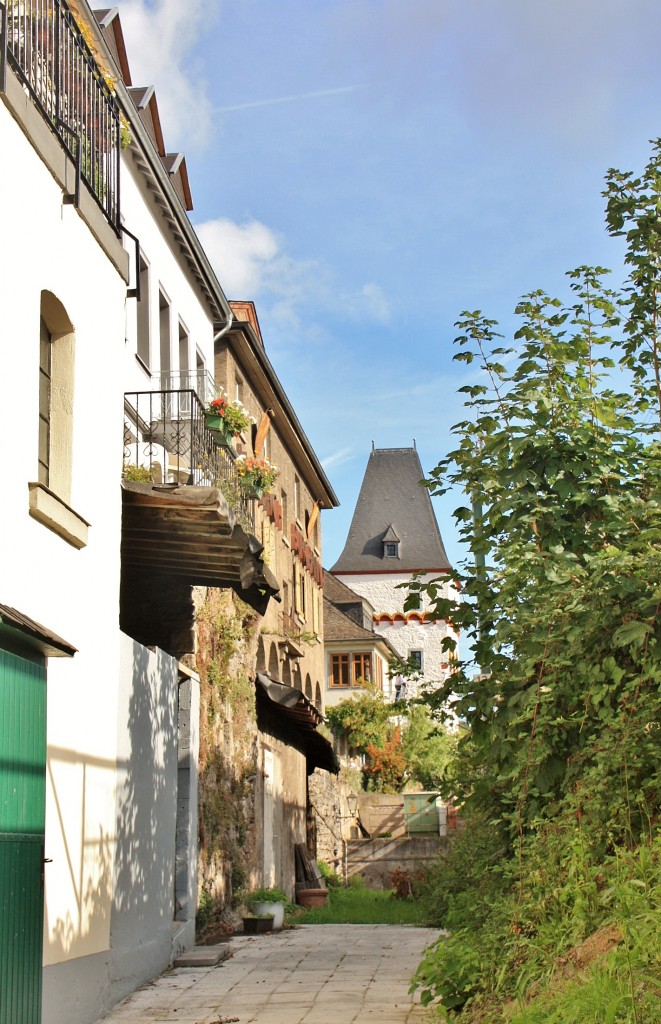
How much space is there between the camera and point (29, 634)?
6.57 metres

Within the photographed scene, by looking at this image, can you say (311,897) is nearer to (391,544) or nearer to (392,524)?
(391,544)

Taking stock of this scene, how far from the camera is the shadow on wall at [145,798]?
30.9ft

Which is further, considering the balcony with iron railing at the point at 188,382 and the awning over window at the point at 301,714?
the awning over window at the point at 301,714

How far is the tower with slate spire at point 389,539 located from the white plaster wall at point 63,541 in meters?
56.4

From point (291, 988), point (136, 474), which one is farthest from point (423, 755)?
point (291, 988)

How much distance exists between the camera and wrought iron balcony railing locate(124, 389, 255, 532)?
11.9 meters

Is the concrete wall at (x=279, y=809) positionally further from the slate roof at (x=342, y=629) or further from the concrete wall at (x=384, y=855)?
Result: the slate roof at (x=342, y=629)

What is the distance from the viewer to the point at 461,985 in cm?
645

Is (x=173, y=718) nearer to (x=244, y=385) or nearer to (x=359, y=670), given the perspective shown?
(x=244, y=385)

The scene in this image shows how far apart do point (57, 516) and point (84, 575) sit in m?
0.89

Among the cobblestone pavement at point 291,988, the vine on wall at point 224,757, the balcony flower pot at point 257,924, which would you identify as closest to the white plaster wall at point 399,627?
the vine on wall at point 224,757

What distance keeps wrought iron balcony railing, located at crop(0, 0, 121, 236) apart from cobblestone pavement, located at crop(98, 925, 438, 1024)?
18.5 ft

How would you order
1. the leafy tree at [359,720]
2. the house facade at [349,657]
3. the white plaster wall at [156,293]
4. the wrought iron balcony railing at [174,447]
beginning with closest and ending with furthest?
the wrought iron balcony railing at [174,447], the white plaster wall at [156,293], the leafy tree at [359,720], the house facade at [349,657]

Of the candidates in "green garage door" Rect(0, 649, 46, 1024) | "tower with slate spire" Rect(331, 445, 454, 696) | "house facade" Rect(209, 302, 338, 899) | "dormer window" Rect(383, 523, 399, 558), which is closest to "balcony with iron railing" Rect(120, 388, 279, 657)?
"house facade" Rect(209, 302, 338, 899)
